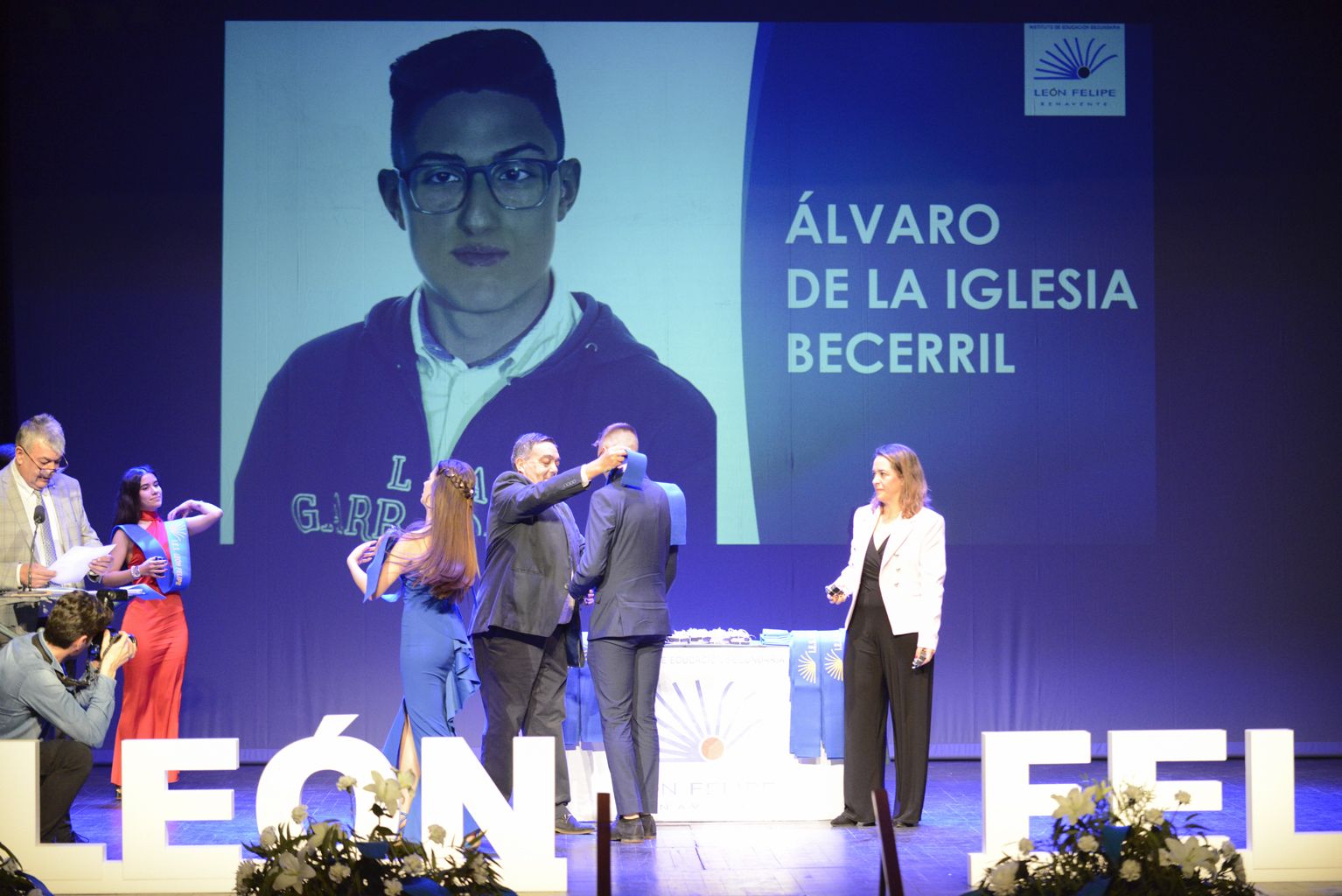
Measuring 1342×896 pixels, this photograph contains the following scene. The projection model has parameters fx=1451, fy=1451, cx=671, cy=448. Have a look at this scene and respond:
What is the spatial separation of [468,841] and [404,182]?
5.07 metres

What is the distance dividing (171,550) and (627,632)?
2.36 m

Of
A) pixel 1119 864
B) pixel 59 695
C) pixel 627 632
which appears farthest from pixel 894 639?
pixel 59 695

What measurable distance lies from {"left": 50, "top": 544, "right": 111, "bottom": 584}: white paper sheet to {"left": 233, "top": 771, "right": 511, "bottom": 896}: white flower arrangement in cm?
321

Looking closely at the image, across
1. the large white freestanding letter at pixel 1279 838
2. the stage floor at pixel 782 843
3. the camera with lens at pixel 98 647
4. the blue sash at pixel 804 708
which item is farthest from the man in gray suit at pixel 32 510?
the large white freestanding letter at pixel 1279 838

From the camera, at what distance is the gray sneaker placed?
18.5 ft

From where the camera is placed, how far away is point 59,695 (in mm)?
4859

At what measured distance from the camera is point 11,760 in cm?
453

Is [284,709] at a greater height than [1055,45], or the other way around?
[1055,45]

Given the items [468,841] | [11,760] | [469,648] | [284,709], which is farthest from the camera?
[284,709]

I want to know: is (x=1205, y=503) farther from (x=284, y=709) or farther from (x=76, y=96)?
(x=76, y=96)

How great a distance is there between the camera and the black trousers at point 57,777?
4914 mm

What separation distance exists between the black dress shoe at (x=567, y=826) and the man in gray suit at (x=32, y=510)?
2.31m

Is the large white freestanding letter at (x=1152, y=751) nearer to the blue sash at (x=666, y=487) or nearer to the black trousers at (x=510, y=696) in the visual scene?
the blue sash at (x=666, y=487)

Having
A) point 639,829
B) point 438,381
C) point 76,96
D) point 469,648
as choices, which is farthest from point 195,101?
point 639,829
